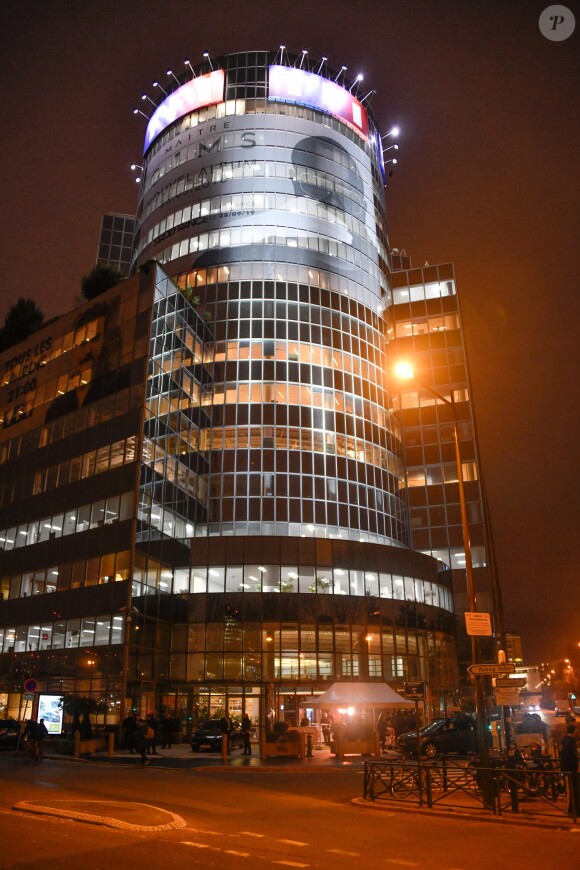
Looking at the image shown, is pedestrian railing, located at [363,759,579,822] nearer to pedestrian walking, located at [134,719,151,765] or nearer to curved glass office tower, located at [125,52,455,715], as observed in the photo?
pedestrian walking, located at [134,719,151,765]

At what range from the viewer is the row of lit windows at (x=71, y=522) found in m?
43.0

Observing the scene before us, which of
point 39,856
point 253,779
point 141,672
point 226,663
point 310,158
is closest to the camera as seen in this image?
point 39,856

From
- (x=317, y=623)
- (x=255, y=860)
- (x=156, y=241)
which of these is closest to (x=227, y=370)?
(x=156, y=241)

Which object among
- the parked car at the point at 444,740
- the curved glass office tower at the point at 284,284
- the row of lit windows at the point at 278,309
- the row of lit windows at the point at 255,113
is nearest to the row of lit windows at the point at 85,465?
the curved glass office tower at the point at 284,284

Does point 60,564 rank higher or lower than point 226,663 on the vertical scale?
higher

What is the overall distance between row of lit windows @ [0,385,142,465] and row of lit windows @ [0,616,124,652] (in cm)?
1300

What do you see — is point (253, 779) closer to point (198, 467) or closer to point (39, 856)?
point (39, 856)

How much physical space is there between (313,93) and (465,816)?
2653 inches

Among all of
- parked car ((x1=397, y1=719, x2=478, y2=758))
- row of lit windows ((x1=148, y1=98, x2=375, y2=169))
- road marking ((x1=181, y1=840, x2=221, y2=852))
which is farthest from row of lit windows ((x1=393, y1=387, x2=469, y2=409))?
road marking ((x1=181, y1=840, x2=221, y2=852))

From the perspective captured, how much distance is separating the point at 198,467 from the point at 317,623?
1454cm

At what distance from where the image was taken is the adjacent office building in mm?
44000

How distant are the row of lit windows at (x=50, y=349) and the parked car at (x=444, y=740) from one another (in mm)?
34853

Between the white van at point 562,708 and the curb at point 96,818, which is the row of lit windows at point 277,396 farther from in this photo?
the curb at point 96,818

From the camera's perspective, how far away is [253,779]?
22906mm
